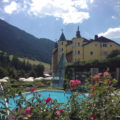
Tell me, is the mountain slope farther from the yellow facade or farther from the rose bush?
the rose bush

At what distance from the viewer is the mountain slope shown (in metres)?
139

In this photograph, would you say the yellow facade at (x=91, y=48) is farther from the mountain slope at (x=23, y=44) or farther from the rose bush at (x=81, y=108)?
the mountain slope at (x=23, y=44)

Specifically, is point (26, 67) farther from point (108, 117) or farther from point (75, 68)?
point (108, 117)

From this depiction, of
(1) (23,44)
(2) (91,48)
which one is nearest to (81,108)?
(2) (91,48)

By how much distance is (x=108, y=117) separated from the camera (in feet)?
6.99

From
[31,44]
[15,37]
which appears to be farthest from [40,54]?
[15,37]

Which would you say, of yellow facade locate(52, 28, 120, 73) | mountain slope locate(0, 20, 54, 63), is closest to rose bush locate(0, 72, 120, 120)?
yellow facade locate(52, 28, 120, 73)

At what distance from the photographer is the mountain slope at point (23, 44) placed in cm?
13925

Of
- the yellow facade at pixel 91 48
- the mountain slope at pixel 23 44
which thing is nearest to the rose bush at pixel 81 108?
the yellow facade at pixel 91 48

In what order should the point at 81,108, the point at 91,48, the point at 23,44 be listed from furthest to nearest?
the point at 23,44, the point at 91,48, the point at 81,108

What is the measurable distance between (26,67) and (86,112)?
75481 mm

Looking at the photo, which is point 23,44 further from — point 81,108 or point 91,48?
→ point 81,108

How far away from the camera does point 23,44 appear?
15662cm

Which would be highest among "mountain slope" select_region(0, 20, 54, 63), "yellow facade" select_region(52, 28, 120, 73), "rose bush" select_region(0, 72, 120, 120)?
"mountain slope" select_region(0, 20, 54, 63)
